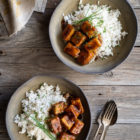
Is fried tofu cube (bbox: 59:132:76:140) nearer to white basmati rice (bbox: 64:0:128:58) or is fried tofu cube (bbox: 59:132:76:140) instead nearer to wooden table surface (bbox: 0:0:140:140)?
wooden table surface (bbox: 0:0:140:140)

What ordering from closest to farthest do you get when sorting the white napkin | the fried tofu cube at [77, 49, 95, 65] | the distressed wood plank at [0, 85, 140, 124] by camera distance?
the white napkin < the fried tofu cube at [77, 49, 95, 65] < the distressed wood plank at [0, 85, 140, 124]

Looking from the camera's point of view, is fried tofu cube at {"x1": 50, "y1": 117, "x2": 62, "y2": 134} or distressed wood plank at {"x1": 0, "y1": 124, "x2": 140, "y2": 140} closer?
fried tofu cube at {"x1": 50, "y1": 117, "x2": 62, "y2": 134}

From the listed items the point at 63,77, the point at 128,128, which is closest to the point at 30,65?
the point at 63,77

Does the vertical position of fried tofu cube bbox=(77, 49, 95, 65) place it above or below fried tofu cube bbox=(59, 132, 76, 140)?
above

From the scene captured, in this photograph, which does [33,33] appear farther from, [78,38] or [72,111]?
[72,111]

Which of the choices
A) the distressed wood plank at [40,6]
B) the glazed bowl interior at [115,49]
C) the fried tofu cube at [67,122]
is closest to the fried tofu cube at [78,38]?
the glazed bowl interior at [115,49]

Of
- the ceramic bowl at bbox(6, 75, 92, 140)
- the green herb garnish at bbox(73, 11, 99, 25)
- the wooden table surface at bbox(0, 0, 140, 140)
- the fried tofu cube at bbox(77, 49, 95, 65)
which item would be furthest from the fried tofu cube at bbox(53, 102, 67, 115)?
the green herb garnish at bbox(73, 11, 99, 25)

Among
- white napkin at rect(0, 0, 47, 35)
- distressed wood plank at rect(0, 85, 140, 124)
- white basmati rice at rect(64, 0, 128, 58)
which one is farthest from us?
distressed wood plank at rect(0, 85, 140, 124)
